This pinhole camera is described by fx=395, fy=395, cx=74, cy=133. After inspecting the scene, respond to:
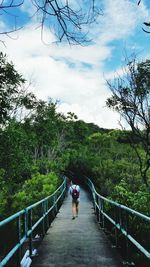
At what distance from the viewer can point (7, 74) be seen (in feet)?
62.7

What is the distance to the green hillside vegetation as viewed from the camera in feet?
58.1

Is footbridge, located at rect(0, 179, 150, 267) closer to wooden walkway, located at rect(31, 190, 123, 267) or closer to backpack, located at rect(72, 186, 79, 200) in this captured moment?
wooden walkway, located at rect(31, 190, 123, 267)

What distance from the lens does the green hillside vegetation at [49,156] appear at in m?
Answer: 17.7

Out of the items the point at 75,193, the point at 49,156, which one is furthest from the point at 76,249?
the point at 49,156

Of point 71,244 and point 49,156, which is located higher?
point 49,156

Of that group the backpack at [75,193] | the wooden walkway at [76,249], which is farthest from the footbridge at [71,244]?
the backpack at [75,193]

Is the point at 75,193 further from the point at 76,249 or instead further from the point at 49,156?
the point at 49,156

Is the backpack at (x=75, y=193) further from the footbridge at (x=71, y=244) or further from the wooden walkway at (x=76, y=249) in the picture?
the footbridge at (x=71, y=244)

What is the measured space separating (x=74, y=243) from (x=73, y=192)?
6.59 m

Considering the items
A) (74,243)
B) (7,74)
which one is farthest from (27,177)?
(74,243)

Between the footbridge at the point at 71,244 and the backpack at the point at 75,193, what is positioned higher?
the backpack at the point at 75,193

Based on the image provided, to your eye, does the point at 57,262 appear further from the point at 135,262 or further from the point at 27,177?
the point at 27,177

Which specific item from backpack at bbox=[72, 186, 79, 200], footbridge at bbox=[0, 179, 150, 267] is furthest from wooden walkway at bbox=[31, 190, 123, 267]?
backpack at bbox=[72, 186, 79, 200]

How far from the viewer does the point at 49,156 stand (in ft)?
150
